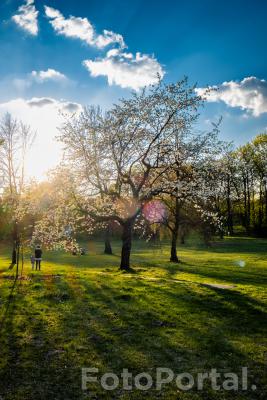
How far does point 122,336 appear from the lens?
11.8 meters

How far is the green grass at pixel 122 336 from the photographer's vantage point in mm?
8570

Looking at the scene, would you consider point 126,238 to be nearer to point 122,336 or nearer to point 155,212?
point 155,212

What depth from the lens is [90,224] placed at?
99.4 feet

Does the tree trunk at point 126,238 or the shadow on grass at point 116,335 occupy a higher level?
the tree trunk at point 126,238

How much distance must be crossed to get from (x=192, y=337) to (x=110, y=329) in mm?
2848

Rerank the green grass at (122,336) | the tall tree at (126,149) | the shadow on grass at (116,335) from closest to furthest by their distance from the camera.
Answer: the green grass at (122,336)
the shadow on grass at (116,335)
the tall tree at (126,149)

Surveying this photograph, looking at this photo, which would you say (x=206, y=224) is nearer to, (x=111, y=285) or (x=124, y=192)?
(x=124, y=192)

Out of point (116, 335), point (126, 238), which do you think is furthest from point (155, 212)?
point (116, 335)

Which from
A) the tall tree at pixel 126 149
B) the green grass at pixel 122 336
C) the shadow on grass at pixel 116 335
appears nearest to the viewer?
the green grass at pixel 122 336

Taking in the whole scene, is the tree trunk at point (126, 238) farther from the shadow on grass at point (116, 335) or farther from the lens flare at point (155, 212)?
the shadow on grass at point (116, 335)

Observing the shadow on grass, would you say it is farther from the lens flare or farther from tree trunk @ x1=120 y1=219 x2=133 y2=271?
the lens flare

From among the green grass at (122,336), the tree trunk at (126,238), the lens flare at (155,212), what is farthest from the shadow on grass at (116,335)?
the lens flare at (155,212)

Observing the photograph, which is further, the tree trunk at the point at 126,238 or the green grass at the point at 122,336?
the tree trunk at the point at 126,238

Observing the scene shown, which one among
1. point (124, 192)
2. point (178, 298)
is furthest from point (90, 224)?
point (178, 298)
